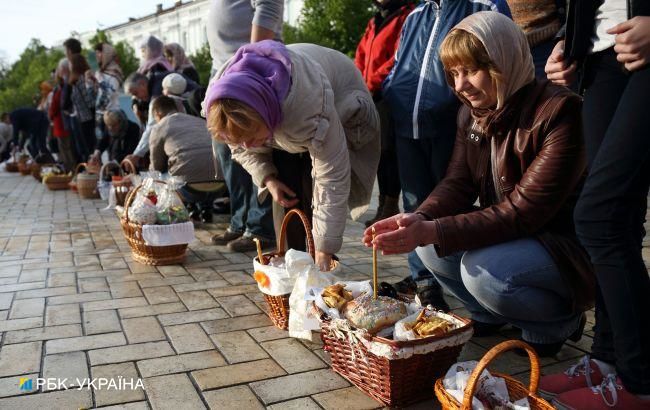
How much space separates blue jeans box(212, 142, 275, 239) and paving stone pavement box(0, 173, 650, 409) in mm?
237

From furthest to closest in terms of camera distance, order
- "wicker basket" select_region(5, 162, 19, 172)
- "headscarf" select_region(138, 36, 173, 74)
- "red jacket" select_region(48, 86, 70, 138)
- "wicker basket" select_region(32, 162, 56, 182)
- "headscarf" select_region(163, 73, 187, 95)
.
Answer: "wicker basket" select_region(5, 162, 19, 172) < "wicker basket" select_region(32, 162, 56, 182) < "red jacket" select_region(48, 86, 70, 138) < "headscarf" select_region(138, 36, 173, 74) < "headscarf" select_region(163, 73, 187, 95)

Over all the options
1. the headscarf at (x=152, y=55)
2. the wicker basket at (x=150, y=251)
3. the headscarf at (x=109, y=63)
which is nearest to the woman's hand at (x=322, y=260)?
the wicker basket at (x=150, y=251)

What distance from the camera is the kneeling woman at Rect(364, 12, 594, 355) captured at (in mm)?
2098

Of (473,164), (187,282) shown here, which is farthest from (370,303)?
(187,282)

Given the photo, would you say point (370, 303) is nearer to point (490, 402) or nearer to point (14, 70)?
point (490, 402)

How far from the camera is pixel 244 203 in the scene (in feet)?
15.4

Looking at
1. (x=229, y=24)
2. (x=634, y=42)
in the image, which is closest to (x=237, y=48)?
(x=229, y=24)

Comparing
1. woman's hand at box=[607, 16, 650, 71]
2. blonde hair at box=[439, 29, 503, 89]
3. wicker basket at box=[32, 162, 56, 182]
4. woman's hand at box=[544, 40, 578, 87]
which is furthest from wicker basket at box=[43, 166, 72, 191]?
woman's hand at box=[607, 16, 650, 71]

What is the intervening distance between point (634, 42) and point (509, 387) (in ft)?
3.47

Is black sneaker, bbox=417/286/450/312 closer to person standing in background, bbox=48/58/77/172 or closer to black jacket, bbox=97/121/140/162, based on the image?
black jacket, bbox=97/121/140/162

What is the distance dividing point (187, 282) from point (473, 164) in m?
2.02

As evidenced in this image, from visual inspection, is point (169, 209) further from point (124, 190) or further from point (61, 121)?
point (61, 121)

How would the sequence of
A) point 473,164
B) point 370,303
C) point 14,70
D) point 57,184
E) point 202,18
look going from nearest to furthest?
1. point 370,303
2. point 473,164
3. point 57,184
4. point 202,18
5. point 14,70

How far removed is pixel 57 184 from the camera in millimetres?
8875
